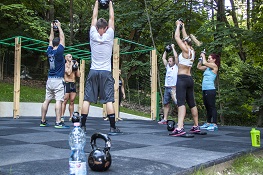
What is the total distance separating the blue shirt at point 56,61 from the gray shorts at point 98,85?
1.41 metres

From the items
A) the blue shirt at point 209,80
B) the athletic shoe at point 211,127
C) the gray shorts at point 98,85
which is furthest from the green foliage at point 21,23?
the gray shorts at point 98,85

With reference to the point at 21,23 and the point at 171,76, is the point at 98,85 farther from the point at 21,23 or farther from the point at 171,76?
the point at 21,23

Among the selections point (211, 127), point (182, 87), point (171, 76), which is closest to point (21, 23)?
point (171, 76)

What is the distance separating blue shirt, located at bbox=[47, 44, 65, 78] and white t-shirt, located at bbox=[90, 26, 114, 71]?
1.32 m

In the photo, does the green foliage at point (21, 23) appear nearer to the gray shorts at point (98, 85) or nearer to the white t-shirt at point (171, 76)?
the white t-shirt at point (171, 76)

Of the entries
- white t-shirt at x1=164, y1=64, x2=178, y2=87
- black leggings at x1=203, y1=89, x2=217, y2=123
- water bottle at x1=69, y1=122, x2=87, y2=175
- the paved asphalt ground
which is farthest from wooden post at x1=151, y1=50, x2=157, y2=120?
water bottle at x1=69, y1=122, x2=87, y2=175

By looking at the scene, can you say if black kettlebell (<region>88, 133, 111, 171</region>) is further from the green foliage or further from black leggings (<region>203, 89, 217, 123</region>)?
the green foliage

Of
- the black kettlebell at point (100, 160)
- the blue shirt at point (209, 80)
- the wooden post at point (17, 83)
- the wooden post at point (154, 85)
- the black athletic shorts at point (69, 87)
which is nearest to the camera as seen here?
the black kettlebell at point (100, 160)

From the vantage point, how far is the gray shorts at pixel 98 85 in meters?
5.09

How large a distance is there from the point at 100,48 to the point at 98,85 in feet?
1.88

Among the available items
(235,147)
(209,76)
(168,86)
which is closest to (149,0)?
(168,86)

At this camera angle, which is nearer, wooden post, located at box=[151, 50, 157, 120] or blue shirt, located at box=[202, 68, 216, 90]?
blue shirt, located at box=[202, 68, 216, 90]

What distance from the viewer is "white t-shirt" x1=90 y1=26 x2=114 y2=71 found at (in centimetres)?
507

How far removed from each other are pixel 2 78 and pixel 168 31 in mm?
8978
